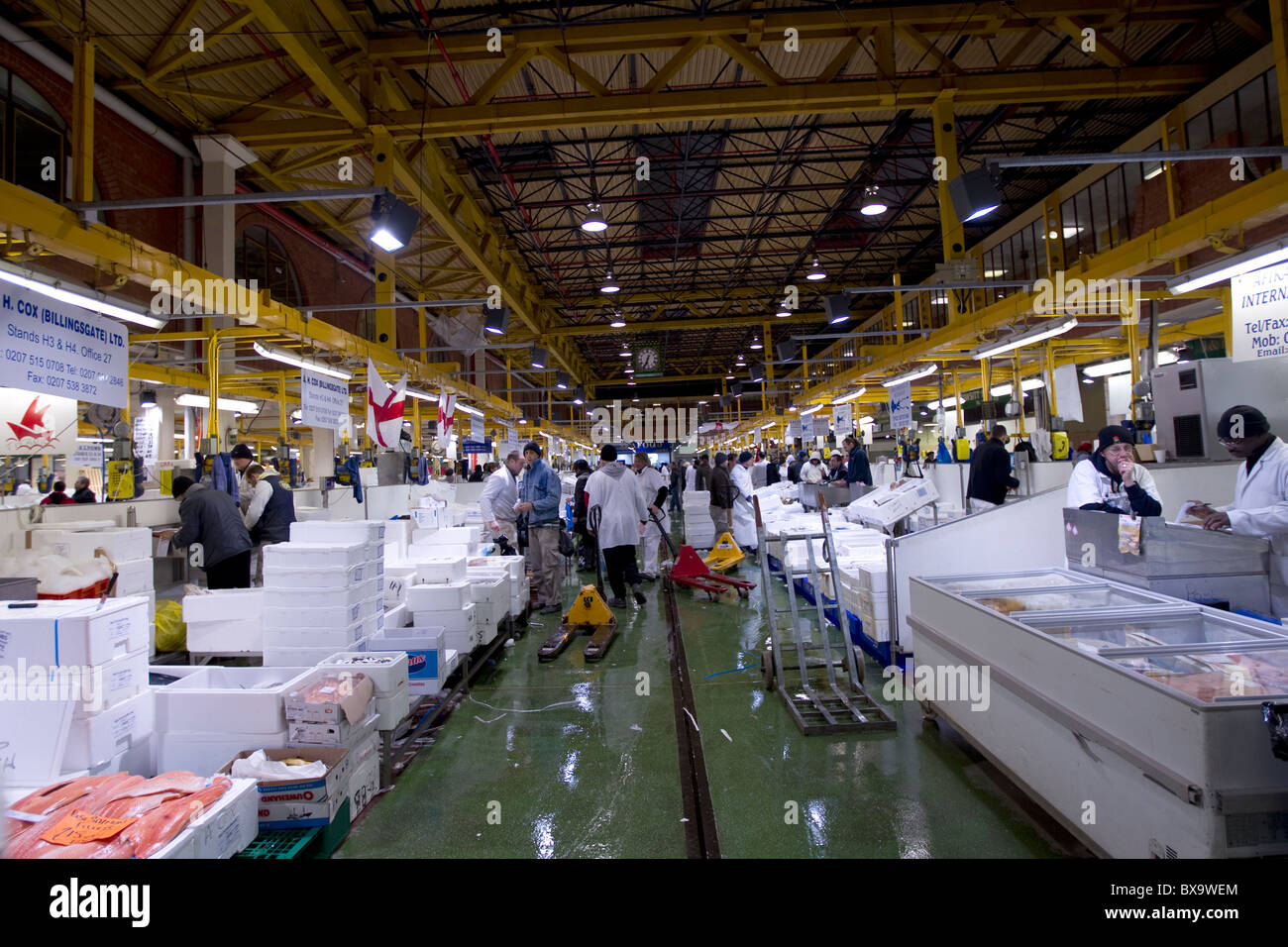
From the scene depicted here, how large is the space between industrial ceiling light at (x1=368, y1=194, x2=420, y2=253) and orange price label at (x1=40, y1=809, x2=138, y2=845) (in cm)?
465

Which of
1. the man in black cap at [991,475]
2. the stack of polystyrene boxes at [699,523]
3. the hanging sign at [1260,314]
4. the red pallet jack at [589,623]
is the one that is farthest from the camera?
the stack of polystyrene boxes at [699,523]

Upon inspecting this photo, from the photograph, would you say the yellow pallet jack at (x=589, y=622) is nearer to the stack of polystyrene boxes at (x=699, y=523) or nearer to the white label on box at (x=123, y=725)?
the white label on box at (x=123, y=725)

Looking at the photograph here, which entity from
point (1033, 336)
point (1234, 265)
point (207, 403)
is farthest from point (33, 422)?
point (1234, 265)

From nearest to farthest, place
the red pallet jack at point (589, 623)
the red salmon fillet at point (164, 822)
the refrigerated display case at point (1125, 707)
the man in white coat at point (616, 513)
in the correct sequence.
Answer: the refrigerated display case at point (1125, 707), the red salmon fillet at point (164, 822), the red pallet jack at point (589, 623), the man in white coat at point (616, 513)

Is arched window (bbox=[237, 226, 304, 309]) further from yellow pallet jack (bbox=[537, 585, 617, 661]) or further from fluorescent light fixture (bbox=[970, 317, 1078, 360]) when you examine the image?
fluorescent light fixture (bbox=[970, 317, 1078, 360])

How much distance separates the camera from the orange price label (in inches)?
79.5

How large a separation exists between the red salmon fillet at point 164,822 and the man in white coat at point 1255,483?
16.6 ft

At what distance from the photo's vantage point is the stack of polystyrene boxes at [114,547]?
4.87 meters

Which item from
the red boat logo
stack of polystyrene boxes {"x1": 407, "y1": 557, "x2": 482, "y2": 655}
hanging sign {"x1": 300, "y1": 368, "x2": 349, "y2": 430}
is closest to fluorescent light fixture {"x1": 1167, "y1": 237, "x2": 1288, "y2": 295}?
stack of polystyrene boxes {"x1": 407, "y1": 557, "x2": 482, "y2": 655}

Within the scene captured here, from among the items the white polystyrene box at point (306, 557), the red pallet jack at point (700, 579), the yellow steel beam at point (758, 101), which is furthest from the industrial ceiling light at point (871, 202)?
the white polystyrene box at point (306, 557)
